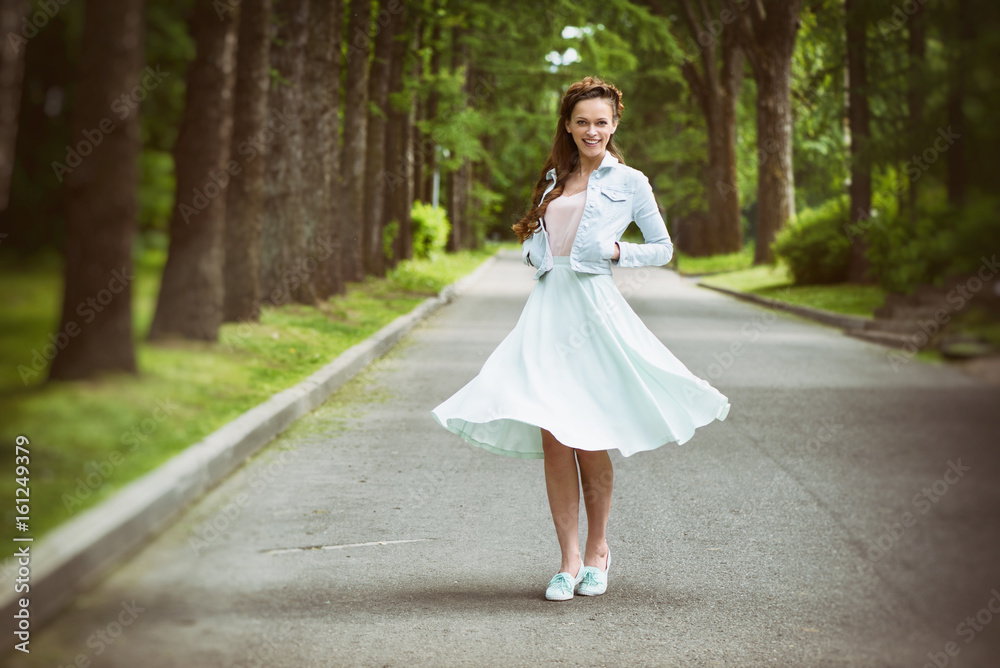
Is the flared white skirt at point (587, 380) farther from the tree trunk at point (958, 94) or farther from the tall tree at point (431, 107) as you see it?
the tall tree at point (431, 107)

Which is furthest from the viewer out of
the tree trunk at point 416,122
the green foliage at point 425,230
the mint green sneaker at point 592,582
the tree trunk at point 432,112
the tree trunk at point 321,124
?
the green foliage at point 425,230

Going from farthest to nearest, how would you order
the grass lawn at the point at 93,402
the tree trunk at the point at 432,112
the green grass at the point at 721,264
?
the green grass at the point at 721,264 < the tree trunk at the point at 432,112 < the grass lawn at the point at 93,402

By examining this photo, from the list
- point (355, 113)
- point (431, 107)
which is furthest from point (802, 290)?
point (431, 107)

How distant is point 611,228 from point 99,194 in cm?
274

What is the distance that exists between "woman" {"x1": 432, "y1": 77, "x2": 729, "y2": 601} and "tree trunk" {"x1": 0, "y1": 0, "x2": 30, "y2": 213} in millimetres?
2576

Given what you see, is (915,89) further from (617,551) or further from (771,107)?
(771,107)

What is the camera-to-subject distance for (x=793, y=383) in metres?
10.2

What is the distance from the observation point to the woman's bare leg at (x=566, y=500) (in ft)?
12.8

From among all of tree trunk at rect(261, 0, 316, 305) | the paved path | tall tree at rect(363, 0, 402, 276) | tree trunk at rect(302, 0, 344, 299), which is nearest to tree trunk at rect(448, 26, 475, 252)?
tall tree at rect(363, 0, 402, 276)

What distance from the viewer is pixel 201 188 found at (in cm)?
132

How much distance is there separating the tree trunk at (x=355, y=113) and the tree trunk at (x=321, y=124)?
8.82 ft

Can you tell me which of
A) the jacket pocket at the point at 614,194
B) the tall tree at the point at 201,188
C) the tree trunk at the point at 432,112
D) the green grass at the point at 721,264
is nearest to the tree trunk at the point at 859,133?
the tall tree at the point at 201,188

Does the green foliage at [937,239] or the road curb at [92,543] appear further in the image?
the road curb at [92,543]

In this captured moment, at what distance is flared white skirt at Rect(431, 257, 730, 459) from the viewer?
3.53 metres
